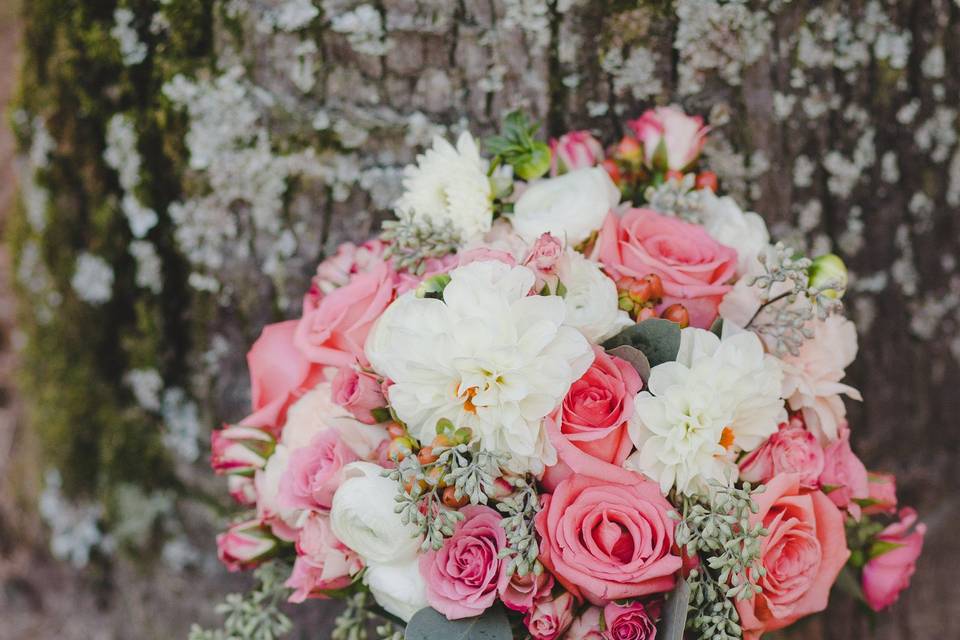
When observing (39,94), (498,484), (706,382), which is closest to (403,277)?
(498,484)

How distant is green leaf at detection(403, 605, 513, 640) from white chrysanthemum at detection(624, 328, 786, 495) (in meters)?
0.23

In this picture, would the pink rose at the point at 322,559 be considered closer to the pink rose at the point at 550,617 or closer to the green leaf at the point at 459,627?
the green leaf at the point at 459,627

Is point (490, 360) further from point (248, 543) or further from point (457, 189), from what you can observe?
point (248, 543)

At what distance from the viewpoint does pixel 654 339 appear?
3.20 ft

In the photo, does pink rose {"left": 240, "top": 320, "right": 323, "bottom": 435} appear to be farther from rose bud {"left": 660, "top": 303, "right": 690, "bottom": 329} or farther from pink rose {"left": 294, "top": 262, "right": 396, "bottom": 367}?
rose bud {"left": 660, "top": 303, "right": 690, "bottom": 329}

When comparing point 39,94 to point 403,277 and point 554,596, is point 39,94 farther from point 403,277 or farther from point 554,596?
point 554,596

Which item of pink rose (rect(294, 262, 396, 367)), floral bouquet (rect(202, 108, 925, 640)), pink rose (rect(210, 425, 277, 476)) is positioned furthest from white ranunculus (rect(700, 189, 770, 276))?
pink rose (rect(210, 425, 277, 476))

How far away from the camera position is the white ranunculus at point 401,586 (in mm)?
971

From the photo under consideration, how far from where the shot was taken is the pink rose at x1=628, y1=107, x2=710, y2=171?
121 centimetres

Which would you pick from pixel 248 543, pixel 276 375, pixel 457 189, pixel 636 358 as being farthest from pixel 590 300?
pixel 248 543

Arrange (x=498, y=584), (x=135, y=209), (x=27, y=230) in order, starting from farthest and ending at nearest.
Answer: (x=27, y=230) → (x=135, y=209) → (x=498, y=584)

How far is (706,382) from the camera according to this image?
0.91 meters

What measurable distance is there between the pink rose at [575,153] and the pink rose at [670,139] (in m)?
0.08

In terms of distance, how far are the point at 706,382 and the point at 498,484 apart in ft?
0.85
